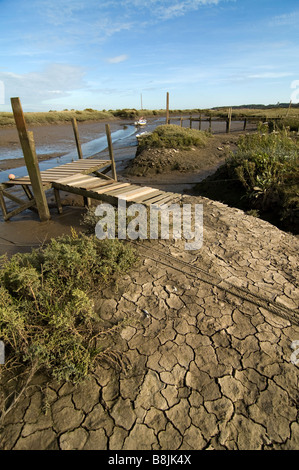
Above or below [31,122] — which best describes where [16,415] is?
below

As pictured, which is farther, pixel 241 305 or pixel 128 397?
pixel 241 305

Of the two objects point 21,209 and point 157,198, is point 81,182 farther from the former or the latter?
point 157,198

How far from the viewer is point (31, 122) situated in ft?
93.0

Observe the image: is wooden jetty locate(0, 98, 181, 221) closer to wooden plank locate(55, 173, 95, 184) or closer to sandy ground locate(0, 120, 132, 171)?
wooden plank locate(55, 173, 95, 184)

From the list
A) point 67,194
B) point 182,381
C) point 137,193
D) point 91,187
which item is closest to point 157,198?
point 137,193

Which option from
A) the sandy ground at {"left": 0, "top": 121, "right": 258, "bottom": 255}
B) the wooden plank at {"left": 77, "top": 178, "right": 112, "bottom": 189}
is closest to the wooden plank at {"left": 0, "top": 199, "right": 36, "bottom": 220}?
the sandy ground at {"left": 0, "top": 121, "right": 258, "bottom": 255}

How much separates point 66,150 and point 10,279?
17137 millimetres

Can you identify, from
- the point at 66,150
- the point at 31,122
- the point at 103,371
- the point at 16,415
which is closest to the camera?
the point at 16,415

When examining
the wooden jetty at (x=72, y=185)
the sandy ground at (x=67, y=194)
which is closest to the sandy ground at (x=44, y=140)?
the sandy ground at (x=67, y=194)

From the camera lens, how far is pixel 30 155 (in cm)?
597

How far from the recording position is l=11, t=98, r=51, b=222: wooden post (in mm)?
5570

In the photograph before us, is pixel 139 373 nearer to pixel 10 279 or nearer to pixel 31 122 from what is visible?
pixel 10 279

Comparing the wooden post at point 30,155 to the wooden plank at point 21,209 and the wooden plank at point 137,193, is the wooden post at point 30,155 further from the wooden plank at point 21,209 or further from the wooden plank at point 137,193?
the wooden plank at point 137,193
